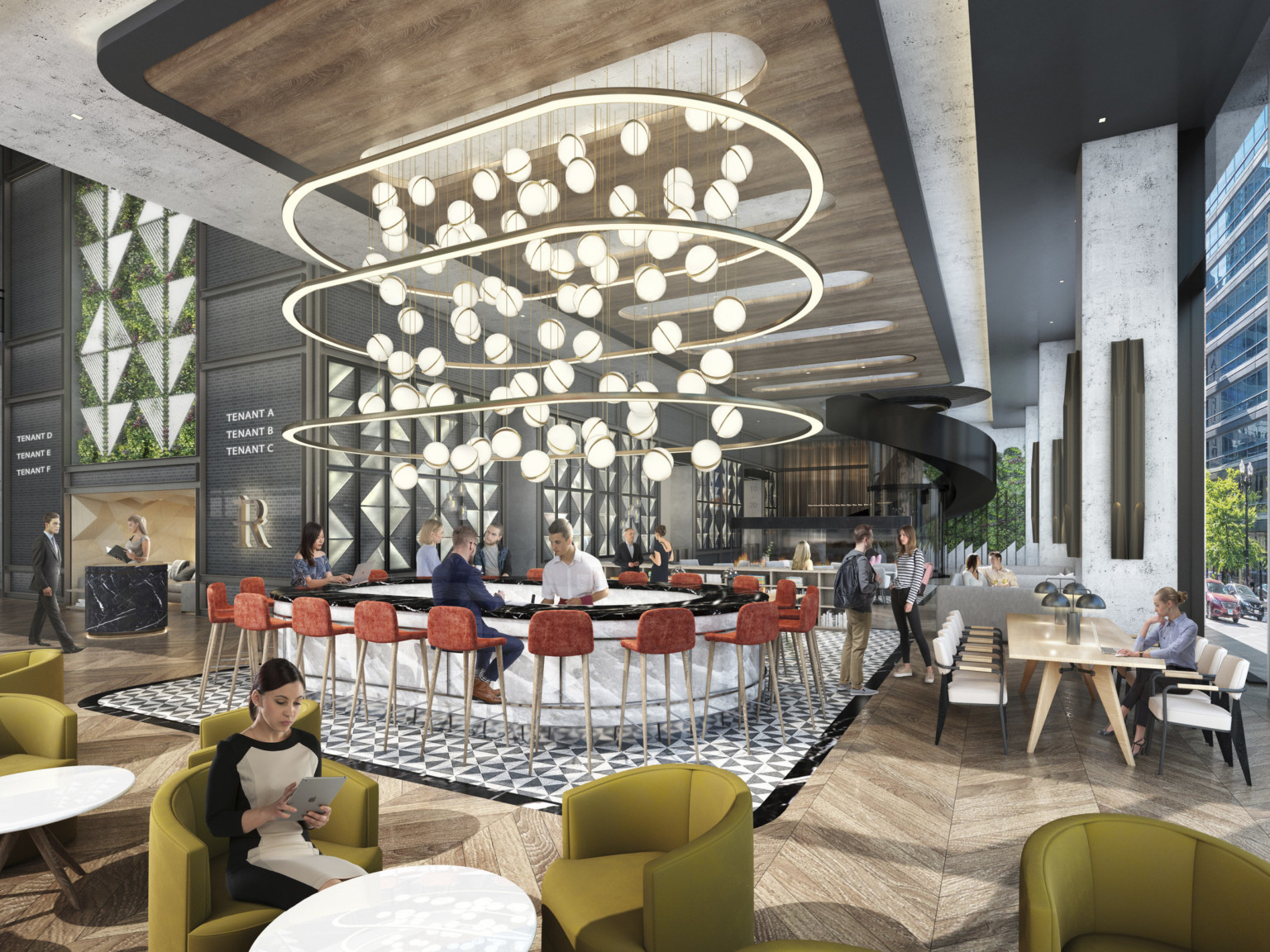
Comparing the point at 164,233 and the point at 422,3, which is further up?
the point at 164,233

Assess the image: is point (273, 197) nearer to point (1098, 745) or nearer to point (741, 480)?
point (1098, 745)

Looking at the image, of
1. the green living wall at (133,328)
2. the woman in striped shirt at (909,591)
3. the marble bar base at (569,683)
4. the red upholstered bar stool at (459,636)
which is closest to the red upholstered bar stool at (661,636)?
the marble bar base at (569,683)

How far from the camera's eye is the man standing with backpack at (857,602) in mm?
6703

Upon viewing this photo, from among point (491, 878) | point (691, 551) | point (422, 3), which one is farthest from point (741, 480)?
point (491, 878)

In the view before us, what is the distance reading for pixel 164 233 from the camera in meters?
11.8

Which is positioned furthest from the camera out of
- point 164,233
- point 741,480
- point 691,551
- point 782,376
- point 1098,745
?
point 741,480

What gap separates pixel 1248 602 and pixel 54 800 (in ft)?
26.3

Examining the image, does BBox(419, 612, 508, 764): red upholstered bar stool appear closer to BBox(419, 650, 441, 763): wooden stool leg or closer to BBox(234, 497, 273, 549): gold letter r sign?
BBox(419, 650, 441, 763): wooden stool leg

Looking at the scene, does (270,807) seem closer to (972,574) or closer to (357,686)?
(357,686)

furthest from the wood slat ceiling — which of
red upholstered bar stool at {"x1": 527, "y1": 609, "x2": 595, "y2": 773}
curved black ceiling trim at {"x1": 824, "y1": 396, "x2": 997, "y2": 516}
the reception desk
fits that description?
the reception desk

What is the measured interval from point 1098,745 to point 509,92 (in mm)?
5828

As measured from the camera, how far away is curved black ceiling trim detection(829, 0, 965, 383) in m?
4.04

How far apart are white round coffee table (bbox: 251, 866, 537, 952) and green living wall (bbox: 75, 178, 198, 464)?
10.9 metres

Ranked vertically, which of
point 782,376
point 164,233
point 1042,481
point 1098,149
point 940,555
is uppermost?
point 164,233
